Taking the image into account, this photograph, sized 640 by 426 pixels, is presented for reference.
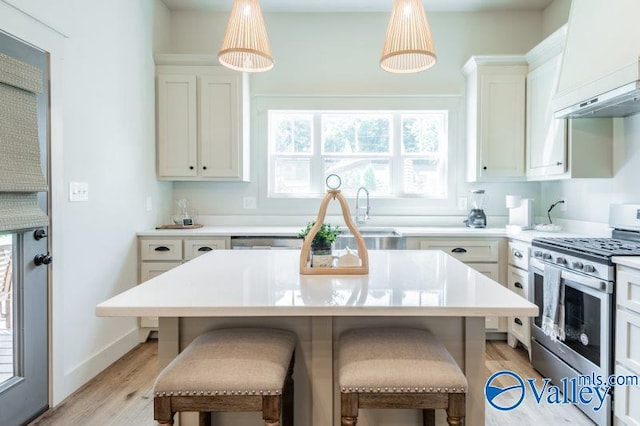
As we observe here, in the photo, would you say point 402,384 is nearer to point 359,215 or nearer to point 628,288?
point 628,288

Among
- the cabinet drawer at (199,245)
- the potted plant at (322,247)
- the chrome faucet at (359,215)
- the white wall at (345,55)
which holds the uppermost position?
the white wall at (345,55)

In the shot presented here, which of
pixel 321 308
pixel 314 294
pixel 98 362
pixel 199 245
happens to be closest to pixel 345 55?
pixel 199 245

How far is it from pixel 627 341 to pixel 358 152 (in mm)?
2714

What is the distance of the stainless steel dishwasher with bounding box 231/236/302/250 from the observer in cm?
322

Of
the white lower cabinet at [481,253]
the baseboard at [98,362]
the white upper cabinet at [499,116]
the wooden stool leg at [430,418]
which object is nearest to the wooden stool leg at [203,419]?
the wooden stool leg at [430,418]

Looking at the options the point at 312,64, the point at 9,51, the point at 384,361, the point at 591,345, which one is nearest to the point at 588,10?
the point at 591,345

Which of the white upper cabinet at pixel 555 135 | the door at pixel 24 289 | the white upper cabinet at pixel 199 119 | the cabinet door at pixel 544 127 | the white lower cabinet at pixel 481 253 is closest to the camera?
the door at pixel 24 289

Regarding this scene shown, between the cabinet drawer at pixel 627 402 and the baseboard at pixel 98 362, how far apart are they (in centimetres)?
306

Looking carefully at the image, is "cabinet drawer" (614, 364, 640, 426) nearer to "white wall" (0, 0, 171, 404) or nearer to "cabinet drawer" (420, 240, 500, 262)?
"cabinet drawer" (420, 240, 500, 262)

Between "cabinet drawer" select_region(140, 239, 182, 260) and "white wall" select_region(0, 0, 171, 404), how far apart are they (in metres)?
0.09

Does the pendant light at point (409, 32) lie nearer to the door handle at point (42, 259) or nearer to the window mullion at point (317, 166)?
the door handle at point (42, 259)

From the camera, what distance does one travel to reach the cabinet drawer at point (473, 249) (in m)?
3.14

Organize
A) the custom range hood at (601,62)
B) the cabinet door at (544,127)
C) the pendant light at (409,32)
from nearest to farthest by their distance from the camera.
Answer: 1. the pendant light at (409,32)
2. the custom range hood at (601,62)
3. the cabinet door at (544,127)

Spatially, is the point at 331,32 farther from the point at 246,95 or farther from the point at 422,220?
the point at 422,220
